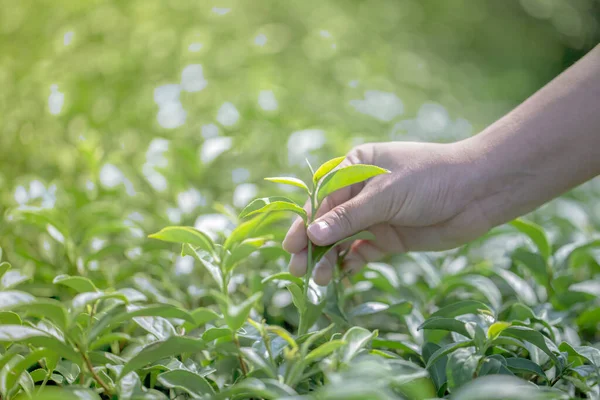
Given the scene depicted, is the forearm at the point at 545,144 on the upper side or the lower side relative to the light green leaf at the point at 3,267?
upper

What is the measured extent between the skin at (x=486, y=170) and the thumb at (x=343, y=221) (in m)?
0.02

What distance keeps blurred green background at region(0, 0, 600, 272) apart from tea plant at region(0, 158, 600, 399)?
109mm

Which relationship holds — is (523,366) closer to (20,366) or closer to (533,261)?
(533,261)

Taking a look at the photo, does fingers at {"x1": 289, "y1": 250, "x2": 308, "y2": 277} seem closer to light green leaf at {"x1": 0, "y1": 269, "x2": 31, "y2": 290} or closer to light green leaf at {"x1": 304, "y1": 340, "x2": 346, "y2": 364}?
light green leaf at {"x1": 304, "y1": 340, "x2": 346, "y2": 364}

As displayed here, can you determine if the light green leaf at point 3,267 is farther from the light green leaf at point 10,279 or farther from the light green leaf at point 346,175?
the light green leaf at point 346,175

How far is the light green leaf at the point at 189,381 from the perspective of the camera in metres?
0.68

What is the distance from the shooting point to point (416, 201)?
949 millimetres

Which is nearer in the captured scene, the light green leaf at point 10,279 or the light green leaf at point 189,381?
the light green leaf at point 189,381

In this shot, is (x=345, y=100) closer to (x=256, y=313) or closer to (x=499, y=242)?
(x=499, y=242)

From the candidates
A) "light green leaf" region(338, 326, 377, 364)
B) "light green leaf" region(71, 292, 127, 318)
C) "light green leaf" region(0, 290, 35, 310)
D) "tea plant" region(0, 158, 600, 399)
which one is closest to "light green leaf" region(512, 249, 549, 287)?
"tea plant" region(0, 158, 600, 399)

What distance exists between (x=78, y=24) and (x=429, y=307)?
1.66 meters

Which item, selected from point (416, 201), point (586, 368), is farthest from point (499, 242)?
point (586, 368)

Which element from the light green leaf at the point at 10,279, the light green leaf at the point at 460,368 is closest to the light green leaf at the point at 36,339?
the light green leaf at the point at 10,279

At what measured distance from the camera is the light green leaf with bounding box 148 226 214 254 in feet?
2.36
